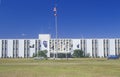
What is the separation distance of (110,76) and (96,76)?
5.11ft

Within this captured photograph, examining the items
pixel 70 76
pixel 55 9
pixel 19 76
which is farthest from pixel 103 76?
pixel 55 9

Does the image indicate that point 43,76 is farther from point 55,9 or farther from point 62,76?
point 55,9

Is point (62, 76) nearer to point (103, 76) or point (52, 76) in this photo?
point (52, 76)

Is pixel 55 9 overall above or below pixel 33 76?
above

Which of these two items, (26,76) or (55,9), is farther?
(55,9)

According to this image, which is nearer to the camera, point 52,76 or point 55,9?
point 52,76

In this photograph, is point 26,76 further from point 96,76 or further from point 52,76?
point 96,76

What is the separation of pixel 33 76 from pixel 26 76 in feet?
2.57

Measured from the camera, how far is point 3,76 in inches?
1275

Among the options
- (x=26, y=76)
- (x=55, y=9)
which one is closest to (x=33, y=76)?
(x=26, y=76)

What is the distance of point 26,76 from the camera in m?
32.2

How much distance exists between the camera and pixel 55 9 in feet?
358

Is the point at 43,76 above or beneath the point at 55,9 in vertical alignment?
beneath

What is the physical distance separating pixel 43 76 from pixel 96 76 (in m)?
5.62
